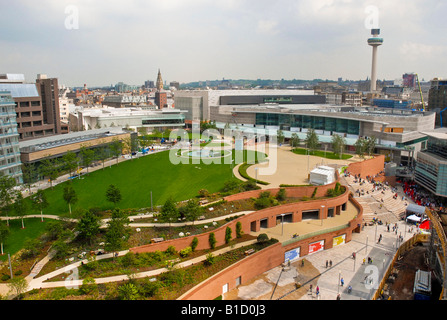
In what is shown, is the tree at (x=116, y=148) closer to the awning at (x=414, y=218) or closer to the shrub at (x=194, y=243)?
the shrub at (x=194, y=243)

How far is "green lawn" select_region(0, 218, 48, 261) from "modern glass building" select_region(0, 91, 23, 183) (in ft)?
25.3

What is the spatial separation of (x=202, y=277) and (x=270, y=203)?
33.4ft

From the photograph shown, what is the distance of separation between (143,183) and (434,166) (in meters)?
27.1

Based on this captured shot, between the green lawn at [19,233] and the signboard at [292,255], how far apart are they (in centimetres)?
1434

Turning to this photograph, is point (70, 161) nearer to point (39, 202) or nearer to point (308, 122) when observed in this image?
point (39, 202)

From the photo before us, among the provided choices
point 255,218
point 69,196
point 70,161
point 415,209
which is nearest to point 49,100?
point 70,161

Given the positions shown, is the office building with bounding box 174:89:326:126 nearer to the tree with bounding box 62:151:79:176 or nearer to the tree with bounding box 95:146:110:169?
the tree with bounding box 95:146:110:169

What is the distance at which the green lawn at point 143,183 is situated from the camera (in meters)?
25.2

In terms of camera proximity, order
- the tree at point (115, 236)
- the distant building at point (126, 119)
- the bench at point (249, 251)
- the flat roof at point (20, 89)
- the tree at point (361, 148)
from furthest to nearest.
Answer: the distant building at point (126, 119)
the flat roof at point (20, 89)
the tree at point (361, 148)
the bench at point (249, 251)
the tree at point (115, 236)

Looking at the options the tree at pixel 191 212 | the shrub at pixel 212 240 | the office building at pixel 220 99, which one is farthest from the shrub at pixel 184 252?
the office building at pixel 220 99

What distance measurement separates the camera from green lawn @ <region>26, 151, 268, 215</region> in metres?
25.2

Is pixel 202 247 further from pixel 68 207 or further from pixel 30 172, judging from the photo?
pixel 30 172

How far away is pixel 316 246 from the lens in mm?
22172
